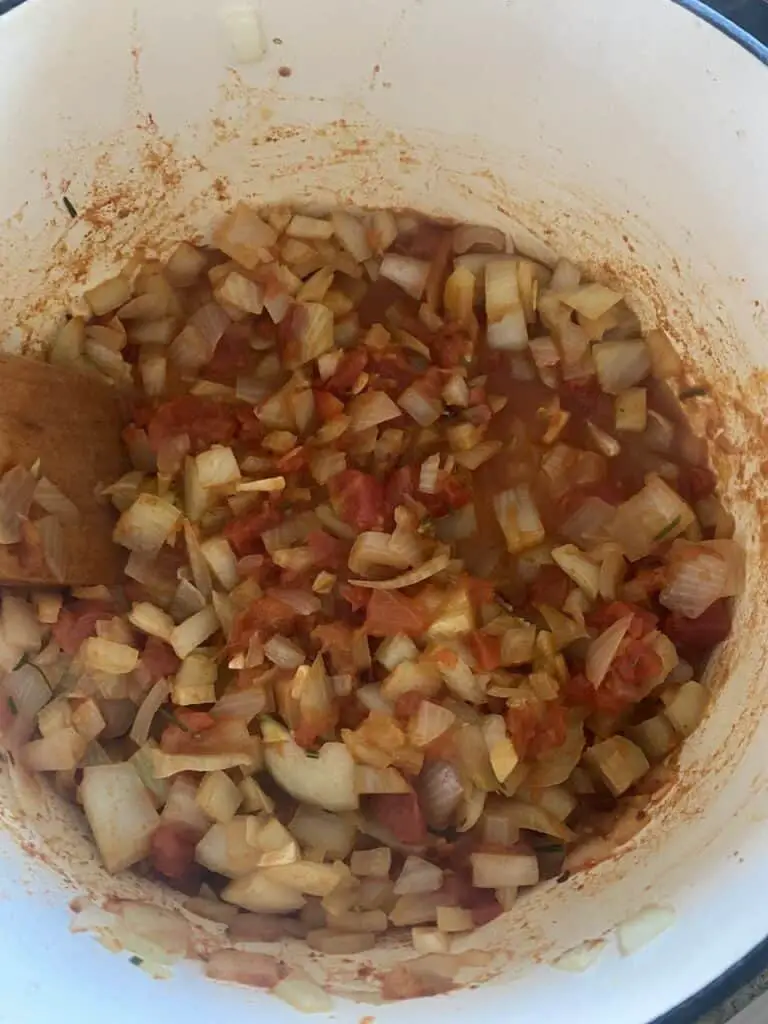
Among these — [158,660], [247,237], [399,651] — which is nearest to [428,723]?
[399,651]

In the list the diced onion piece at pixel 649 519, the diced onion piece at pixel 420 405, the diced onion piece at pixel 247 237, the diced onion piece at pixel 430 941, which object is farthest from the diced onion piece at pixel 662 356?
the diced onion piece at pixel 430 941

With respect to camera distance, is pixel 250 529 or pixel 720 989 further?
pixel 250 529

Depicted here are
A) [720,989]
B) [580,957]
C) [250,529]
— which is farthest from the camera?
[250,529]

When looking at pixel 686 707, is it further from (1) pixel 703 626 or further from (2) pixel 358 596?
(2) pixel 358 596

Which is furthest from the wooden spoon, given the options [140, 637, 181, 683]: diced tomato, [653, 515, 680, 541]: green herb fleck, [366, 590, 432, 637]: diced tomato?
[653, 515, 680, 541]: green herb fleck

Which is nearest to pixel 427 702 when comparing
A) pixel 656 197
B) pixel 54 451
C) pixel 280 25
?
pixel 54 451

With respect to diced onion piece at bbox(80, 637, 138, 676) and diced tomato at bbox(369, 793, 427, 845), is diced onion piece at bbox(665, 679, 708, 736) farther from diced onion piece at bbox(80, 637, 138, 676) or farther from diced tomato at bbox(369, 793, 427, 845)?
diced onion piece at bbox(80, 637, 138, 676)

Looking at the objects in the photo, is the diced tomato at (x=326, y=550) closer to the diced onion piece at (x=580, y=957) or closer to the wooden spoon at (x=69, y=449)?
the wooden spoon at (x=69, y=449)
